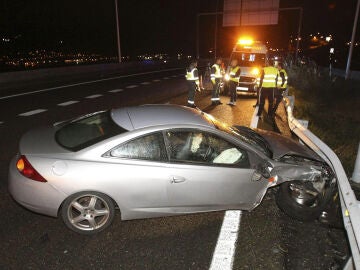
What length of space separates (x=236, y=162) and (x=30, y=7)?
51.7 m

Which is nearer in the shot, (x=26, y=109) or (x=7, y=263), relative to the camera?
(x=7, y=263)

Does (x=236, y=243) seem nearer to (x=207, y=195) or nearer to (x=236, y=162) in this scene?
(x=207, y=195)

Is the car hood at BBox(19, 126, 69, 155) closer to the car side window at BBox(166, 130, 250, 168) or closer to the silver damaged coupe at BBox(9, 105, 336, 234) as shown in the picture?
the silver damaged coupe at BBox(9, 105, 336, 234)

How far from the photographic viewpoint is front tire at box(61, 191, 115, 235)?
3.93 m

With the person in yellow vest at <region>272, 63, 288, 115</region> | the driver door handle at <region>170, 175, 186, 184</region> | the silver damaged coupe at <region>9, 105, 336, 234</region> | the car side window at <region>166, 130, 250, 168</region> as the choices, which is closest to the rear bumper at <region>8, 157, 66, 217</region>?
the silver damaged coupe at <region>9, 105, 336, 234</region>

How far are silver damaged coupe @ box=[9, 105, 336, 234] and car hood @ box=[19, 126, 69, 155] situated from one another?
0.01 metres

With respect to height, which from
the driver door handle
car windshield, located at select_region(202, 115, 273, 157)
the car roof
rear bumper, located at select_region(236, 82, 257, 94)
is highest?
the car roof

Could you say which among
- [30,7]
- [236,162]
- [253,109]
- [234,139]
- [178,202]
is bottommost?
[253,109]

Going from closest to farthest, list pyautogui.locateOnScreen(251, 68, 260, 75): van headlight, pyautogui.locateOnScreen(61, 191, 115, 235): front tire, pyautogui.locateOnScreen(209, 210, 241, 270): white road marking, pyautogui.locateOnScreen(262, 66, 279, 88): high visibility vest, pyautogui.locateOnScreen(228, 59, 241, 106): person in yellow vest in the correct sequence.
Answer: pyautogui.locateOnScreen(209, 210, 241, 270): white road marking → pyautogui.locateOnScreen(61, 191, 115, 235): front tire → pyautogui.locateOnScreen(262, 66, 279, 88): high visibility vest → pyautogui.locateOnScreen(228, 59, 241, 106): person in yellow vest → pyautogui.locateOnScreen(251, 68, 260, 75): van headlight

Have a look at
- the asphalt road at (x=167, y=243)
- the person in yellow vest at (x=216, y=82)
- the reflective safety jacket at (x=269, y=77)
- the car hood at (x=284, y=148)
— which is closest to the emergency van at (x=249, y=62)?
the person in yellow vest at (x=216, y=82)

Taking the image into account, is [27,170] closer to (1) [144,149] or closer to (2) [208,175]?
(1) [144,149]

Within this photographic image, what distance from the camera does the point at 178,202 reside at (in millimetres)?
4133

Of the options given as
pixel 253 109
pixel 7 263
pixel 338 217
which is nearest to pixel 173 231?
pixel 7 263

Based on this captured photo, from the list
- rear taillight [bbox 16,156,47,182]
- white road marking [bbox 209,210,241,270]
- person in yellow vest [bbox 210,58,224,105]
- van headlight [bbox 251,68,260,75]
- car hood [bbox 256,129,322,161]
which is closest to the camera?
white road marking [bbox 209,210,241,270]
